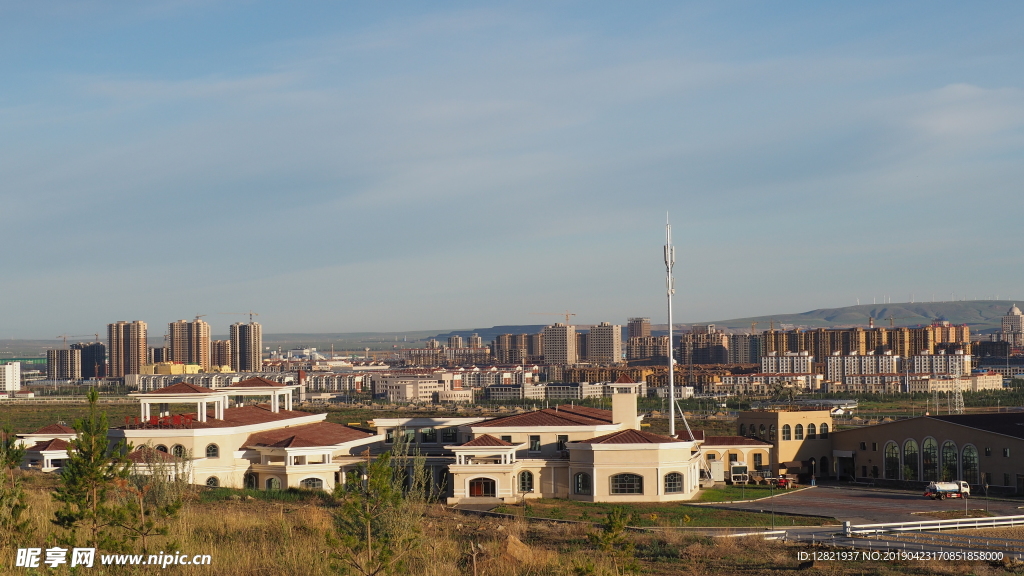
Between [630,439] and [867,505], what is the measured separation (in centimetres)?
824

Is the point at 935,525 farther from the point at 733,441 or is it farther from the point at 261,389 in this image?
the point at 261,389

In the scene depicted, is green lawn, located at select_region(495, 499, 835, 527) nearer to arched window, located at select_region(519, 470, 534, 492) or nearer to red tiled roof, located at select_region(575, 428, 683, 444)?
arched window, located at select_region(519, 470, 534, 492)

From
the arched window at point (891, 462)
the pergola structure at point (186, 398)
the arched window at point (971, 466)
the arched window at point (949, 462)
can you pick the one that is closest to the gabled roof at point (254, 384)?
the pergola structure at point (186, 398)

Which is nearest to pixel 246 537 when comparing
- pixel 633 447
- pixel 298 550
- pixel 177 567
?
pixel 298 550

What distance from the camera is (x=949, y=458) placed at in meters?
41.0

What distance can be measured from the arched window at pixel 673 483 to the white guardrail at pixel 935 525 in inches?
358

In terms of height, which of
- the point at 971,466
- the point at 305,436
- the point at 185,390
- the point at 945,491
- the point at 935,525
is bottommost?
the point at 945,491

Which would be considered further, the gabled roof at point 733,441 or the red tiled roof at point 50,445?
the gabled roof at point 733,441

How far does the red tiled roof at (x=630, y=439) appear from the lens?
120 ft

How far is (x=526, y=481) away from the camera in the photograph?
3741 centimetres

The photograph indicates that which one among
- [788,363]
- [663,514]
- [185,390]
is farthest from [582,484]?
[788,363]

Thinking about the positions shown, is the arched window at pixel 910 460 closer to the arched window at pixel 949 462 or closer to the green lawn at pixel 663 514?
the arched window at pixel 949 462

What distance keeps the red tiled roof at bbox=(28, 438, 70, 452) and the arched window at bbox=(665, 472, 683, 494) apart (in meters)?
24.3

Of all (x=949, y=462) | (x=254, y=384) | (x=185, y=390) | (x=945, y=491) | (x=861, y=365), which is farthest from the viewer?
(x=861, y=365)
